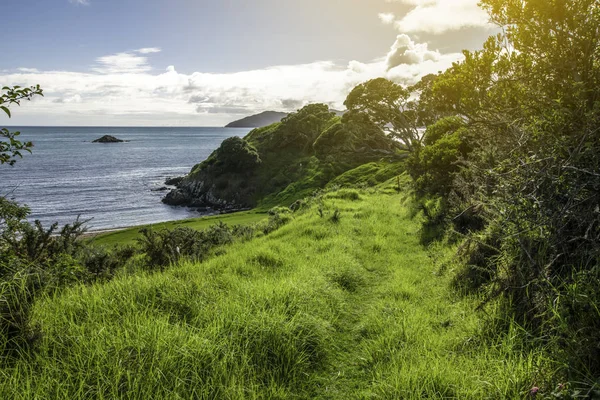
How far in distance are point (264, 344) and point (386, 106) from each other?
52421mm

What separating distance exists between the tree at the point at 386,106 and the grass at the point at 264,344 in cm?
4596

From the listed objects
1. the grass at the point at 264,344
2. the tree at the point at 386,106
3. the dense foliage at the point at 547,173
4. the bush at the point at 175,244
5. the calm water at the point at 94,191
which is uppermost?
the tree at the point at 386,106

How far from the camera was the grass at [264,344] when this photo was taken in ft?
13.9

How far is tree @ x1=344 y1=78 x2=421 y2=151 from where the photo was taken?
165 ft

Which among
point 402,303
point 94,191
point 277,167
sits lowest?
point 94,191

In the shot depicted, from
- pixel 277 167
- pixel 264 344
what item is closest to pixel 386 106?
pixel 277 167

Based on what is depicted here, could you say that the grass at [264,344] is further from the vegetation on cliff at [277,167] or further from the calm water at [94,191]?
the vegetation on cliff at [277,167]

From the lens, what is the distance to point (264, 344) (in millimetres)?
5469

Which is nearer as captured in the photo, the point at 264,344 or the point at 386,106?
the point at 264,344

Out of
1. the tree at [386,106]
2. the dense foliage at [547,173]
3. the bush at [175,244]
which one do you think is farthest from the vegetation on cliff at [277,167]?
the dense foliage at [547,173]

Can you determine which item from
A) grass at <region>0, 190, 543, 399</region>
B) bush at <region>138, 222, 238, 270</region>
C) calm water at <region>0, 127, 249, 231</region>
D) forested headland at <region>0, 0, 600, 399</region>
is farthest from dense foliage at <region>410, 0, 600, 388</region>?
calm water at <region>0, 127, 249, 231</region>

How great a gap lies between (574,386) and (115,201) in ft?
241

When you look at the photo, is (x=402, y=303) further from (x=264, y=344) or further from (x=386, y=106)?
(x=386, y=106)

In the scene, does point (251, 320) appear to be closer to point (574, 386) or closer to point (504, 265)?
point (574, 386)
